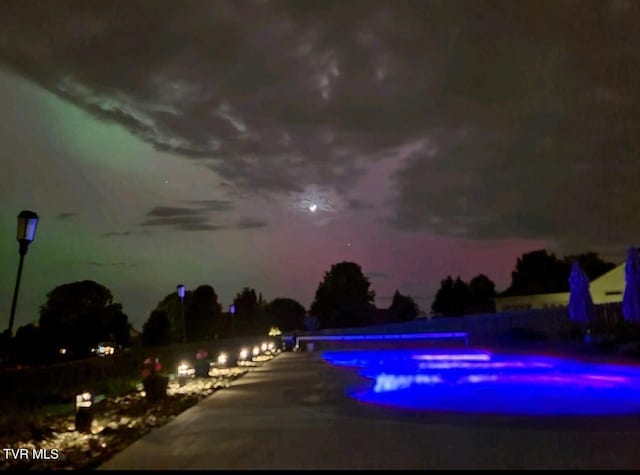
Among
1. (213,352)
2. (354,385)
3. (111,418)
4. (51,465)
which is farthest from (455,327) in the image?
(51,465)

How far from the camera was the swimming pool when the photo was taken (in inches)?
441

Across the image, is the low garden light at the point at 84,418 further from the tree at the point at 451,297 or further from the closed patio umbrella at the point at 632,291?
the tree at the point at 451,297

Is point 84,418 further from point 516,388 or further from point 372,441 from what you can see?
point 516,388

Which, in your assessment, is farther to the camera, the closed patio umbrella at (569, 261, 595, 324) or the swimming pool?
the closed patio umbrella at (569, 261, 595, 324)

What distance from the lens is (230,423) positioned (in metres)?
9.80

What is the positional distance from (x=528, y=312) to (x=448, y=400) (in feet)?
84.8

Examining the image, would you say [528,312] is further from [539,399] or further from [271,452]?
[271,452]

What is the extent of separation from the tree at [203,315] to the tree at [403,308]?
35.2 meters

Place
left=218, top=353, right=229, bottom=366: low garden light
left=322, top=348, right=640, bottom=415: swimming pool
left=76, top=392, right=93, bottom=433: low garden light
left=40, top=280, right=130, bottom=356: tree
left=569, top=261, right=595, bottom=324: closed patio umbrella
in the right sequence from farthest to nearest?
left=569, top=261, right=595, bottom=324: closed patio umbrella → left=218, top=353, right=229, bottom=366: low garden light → left=40, top=280, right=130, bottom=356: tree → left=322, top=348, right=640, bottom=415: swimming pool → left=76, top=392, right=93, bottom=433: low garden light

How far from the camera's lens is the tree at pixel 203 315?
36.5m

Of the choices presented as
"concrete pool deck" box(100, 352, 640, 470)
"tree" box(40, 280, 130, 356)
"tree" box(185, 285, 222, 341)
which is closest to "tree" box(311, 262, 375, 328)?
"tree" box(185, 285, 222, 341)

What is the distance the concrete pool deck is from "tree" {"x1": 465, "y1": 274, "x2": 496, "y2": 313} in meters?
60.8

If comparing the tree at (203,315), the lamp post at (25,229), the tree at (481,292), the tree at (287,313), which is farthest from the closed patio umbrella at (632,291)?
the tree at (287,313)

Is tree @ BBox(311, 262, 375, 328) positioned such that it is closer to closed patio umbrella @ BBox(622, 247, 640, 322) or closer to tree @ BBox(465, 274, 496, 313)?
tree @ BBox(465, 274, 496, 313)
